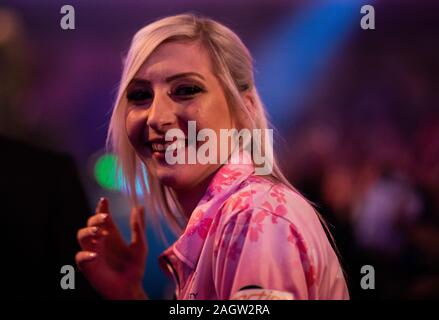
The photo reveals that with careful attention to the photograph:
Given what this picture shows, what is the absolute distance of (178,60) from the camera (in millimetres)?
1309

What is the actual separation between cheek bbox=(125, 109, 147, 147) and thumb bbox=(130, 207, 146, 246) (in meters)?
0.25

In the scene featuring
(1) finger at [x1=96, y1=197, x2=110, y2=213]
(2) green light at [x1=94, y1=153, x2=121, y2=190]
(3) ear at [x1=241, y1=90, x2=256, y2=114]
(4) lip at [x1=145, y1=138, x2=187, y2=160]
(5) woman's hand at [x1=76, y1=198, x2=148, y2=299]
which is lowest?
(5) woman's hand at [x1=76, y1=198, x2=148, y2=299]

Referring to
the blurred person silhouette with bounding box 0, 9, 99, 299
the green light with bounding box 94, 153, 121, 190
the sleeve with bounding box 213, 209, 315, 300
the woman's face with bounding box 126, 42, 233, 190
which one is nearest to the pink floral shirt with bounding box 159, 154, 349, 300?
the sleeve with bounding box 213, 209, 315, 300

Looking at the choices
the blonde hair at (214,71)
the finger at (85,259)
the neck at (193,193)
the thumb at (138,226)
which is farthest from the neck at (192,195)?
the finger at (85,259)

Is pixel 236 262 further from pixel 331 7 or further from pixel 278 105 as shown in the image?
pixel 331 7

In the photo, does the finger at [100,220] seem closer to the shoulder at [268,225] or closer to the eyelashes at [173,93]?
the eyelashes at [173,93]

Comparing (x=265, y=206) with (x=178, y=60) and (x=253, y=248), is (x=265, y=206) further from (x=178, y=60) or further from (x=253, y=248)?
(x=178, y=60)

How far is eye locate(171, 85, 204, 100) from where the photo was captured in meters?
1.31

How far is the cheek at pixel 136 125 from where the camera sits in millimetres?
1334

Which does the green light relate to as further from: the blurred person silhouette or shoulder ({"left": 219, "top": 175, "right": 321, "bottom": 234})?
shoulder ({"left": 219, "top": 175, "right": 321, "bottom": 234})

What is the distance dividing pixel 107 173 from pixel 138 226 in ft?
0.57

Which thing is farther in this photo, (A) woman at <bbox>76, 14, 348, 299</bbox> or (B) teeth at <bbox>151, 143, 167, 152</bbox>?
(B) teeth at <bbox>151, 143, 167, 152</bbox>

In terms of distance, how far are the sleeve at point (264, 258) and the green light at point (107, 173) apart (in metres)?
0.51
